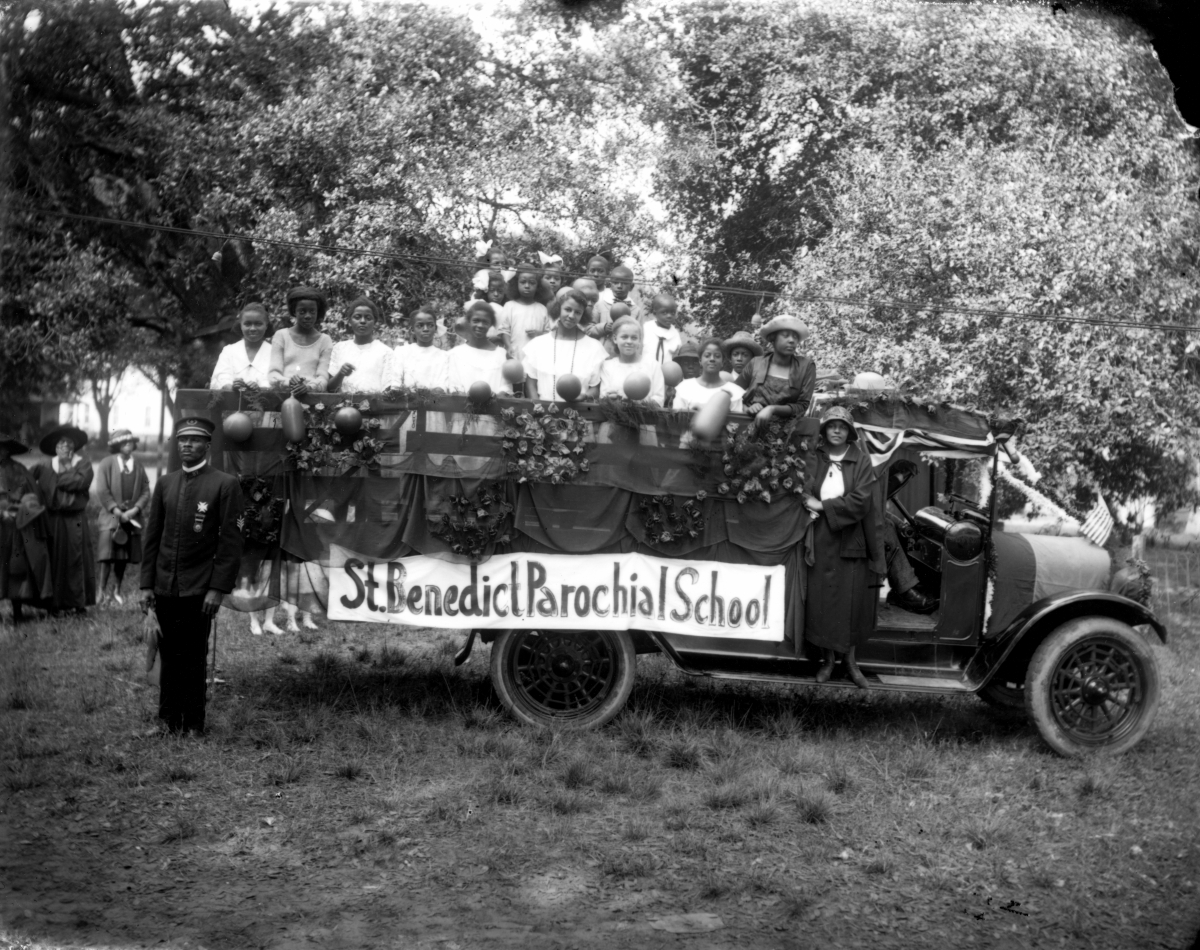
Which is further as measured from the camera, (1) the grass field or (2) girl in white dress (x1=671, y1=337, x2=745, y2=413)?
(2) girl in white dress (x1=671, y1=337, x2=745, y2=413)

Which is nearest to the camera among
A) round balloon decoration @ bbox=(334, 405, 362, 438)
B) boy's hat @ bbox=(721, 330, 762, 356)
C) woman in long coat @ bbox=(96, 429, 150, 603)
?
round balloon decoration @ bbox=(334, 405, 362, 438)

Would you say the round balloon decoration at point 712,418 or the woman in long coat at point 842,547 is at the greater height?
the round balloon decoration at point 712,418

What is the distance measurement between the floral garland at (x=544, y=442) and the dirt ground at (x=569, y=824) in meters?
1.51

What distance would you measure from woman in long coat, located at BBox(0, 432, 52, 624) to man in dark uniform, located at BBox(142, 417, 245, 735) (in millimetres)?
4690

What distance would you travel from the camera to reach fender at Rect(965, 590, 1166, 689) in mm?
6176

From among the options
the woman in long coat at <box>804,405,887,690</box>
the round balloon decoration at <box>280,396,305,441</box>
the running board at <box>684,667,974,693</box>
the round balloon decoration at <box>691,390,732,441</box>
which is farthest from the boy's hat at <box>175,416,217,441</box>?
the woman in long coat at <box>804,405,887,690</box>

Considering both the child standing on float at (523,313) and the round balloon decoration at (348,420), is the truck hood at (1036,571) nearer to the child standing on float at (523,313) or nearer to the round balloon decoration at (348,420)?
the child standing on float at (523,313)

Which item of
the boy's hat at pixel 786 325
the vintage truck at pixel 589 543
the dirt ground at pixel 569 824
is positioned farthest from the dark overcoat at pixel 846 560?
the boy's hat at pixel 786 325

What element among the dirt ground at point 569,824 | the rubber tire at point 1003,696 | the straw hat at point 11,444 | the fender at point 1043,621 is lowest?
the dirt ground at point 569,824

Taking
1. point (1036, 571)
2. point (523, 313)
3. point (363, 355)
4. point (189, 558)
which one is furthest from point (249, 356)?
point (1036, 571)

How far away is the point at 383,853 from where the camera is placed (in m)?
4.65

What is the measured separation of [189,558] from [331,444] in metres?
1.00

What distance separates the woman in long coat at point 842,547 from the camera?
6.25 metres

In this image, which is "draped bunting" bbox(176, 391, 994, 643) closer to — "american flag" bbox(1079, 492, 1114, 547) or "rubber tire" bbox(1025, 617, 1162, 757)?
"rubber tire" bbox(1025, 617, 1162, 757)
